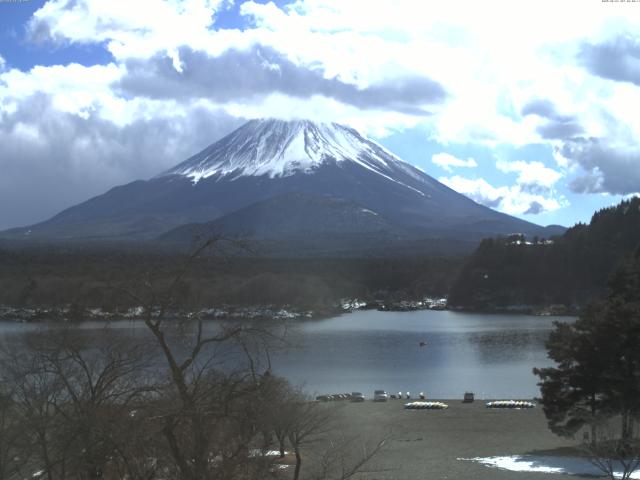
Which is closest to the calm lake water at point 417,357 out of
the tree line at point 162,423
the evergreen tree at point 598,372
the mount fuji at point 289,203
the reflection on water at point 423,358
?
the reflection on water at point 423,358

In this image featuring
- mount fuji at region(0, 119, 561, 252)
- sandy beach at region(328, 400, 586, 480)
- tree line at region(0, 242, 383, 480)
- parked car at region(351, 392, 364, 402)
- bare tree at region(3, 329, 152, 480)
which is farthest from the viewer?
mount fuji at region(0, 119, 561, 252)

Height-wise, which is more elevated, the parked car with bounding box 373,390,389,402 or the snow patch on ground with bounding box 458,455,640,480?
the snow patch on ground with bounding box 458,455,640,480

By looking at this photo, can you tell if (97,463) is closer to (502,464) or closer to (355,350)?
(502,464)

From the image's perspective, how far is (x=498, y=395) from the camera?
29.0 m

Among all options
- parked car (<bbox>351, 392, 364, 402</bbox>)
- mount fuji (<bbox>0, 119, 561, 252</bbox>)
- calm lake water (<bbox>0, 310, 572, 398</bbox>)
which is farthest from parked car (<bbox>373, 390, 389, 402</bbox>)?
mount fuji (<bbox>0, 119, 561, 252</bbox>)

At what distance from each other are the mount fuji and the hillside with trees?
116 ft

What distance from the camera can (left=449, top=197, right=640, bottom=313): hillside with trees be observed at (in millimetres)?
79688

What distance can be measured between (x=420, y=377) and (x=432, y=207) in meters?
134

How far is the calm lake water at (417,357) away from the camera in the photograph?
A: 31250mm

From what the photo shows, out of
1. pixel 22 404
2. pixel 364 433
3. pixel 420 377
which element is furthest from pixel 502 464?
pixel 420 377

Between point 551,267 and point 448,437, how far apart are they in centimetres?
6726

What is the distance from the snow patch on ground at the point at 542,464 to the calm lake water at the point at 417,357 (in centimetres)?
640

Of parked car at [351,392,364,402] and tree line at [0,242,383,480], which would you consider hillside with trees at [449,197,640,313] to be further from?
tree line at [0,242,383,480]

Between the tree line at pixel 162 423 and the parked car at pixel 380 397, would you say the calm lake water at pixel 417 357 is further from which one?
the tree line at pixel 162 423
